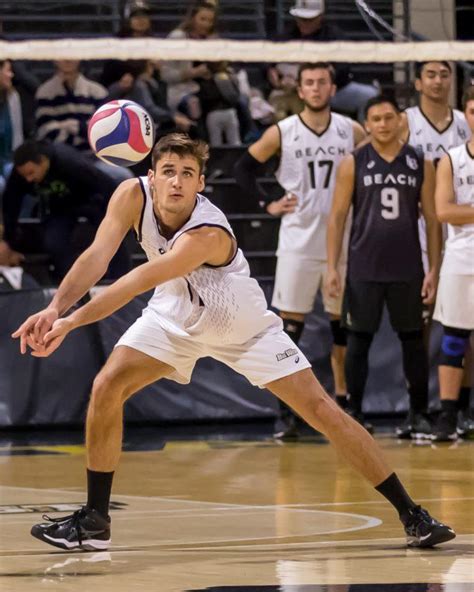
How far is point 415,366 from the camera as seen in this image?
10.2 meters

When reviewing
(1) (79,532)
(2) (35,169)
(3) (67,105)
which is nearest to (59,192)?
(2) (35,169)

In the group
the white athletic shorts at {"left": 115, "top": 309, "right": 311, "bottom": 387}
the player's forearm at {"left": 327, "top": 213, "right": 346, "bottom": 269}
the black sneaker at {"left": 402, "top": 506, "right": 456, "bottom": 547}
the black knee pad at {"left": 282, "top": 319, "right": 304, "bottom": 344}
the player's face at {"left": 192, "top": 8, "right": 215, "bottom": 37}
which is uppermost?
the player's face at {"left": 192, "top": 8, "right": 215, "bottom": 37}

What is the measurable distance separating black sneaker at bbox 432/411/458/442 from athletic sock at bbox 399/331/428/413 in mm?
198

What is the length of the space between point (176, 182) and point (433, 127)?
16.3 feet

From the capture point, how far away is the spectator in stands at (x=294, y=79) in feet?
43.6

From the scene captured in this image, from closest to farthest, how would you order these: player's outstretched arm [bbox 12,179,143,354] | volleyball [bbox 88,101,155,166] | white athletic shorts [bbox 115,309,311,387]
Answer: player's outstretched arm [bbox 12,179,143,354]
white athletic shorts [bbox 115,309,311,387]
volleyball [bbox 88,101,155,166]

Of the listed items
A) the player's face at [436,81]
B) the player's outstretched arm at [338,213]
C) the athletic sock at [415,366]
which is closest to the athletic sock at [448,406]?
the athletic sock at [415,366]

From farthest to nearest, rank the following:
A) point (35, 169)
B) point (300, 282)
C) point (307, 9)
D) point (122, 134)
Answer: point (307, 9) → point (35, 169) → point (300, 282) → point (122, 134)

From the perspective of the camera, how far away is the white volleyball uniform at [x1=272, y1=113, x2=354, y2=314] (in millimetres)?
10570

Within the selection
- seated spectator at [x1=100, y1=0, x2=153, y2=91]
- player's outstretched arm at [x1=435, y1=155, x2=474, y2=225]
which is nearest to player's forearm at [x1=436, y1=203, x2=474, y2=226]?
player's outstretched arm at [x1=435, y1=155, x2=474, y2=225]

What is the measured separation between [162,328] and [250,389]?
5052mm

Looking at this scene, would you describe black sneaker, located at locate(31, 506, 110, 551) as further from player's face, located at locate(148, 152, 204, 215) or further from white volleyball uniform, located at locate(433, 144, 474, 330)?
white volleyball uniform, located at locate(433, 144, 474, 330)

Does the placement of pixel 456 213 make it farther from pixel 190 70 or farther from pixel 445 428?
pixel 190 70

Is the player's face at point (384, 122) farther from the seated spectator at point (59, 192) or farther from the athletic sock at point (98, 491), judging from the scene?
the athletic sock at point (98, 491)
